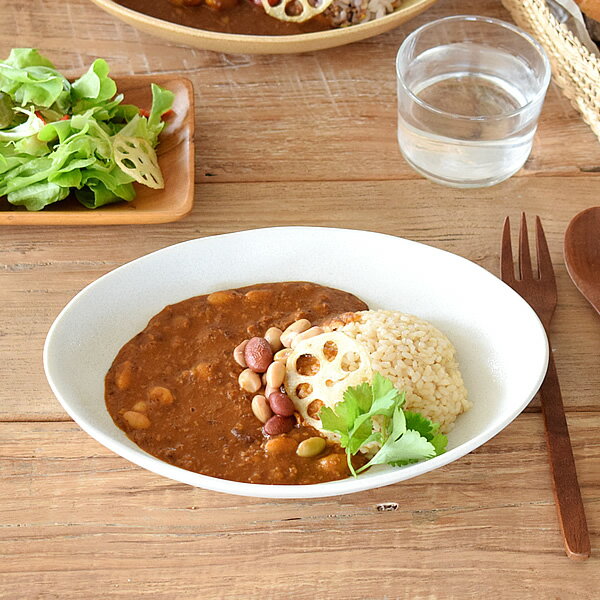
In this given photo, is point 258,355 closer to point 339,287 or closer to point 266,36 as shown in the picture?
point 339,287

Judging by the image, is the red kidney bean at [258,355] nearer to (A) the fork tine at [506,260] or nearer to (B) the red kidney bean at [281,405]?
(B) the red kidney bean at [281,405]

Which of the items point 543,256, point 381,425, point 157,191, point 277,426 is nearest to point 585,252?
point 543,256

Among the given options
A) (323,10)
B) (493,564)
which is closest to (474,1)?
(323,10)

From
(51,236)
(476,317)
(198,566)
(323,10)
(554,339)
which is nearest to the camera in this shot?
(198,566)

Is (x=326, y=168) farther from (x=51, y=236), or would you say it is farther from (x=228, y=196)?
(x=51, y=236)

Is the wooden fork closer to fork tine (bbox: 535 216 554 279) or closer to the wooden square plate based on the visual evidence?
fork tine (bbox: 535 216 554 279)

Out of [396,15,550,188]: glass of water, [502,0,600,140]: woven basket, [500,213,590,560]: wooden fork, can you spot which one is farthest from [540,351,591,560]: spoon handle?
[502,0,600,140]: woven basket
